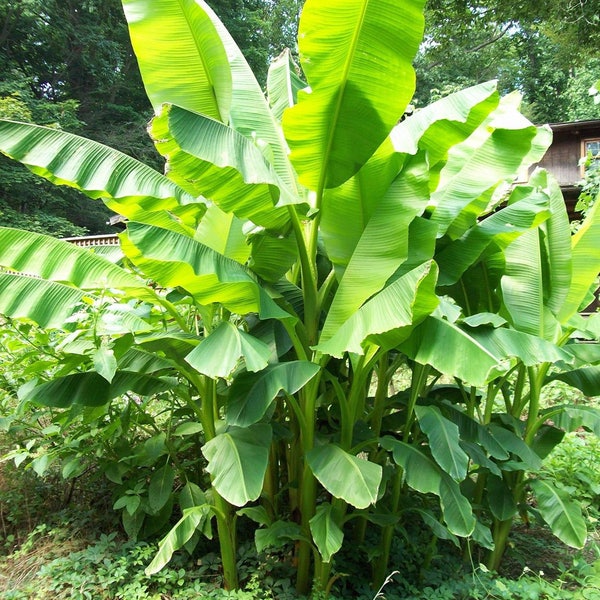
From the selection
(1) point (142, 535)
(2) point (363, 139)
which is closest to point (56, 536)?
(1) point (142, 535)

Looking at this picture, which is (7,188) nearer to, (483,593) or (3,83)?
(3,83)

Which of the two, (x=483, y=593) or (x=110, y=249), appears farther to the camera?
(x=110, y=249)

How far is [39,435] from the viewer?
3855mm

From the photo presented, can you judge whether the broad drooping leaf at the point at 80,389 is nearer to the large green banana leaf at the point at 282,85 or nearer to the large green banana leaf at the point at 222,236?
the large green banana leaf at the point at 222,236

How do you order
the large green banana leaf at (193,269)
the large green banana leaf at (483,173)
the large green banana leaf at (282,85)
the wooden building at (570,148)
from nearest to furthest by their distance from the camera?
the large green banana leaf at (193,269)
the large green banana leaf at (483,173)
the large green banana leaf at (282,85)
the wooden building at (570,148)

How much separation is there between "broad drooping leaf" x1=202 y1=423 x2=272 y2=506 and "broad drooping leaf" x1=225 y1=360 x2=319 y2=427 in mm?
→ 199

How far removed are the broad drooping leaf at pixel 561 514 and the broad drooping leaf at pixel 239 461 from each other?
1.87 m

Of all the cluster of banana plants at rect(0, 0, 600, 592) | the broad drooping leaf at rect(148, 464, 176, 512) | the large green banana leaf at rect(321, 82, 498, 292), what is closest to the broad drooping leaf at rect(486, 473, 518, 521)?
the cluster of banana plants at rect(0, 0, 600, 592)

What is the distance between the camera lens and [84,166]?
2732 mm

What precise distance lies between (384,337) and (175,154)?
1.30 m

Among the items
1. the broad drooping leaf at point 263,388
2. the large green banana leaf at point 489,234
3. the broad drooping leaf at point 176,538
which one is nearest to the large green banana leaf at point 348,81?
the large green banana leaf at point 489,234

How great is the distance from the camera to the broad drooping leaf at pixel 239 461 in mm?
2461

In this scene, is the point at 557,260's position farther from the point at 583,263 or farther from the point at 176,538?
the point at 176,538

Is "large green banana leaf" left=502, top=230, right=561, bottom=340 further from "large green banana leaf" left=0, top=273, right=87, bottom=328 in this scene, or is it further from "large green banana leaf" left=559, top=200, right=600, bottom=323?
"large green banana leaf" left=0, top=273, right=87, bottom=328
